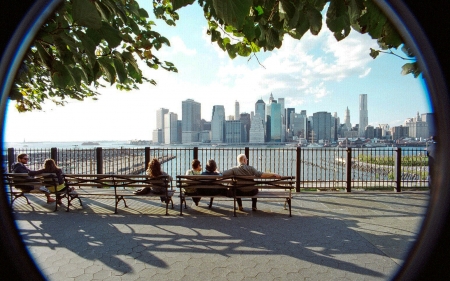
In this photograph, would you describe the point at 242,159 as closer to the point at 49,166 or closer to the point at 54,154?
the point at 49,166

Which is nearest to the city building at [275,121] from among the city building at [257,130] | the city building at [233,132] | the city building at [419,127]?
the city building at [257,130]

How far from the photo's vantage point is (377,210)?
19.0 ft

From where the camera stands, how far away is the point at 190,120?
19188 mm

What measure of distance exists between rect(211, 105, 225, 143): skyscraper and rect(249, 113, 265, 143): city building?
2939 mm

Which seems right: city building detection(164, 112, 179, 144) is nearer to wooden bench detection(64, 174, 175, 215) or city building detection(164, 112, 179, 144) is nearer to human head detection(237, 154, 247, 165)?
wooden bench detection(64, 174, 175, 215)

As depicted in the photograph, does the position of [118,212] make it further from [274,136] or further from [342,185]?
[274,136]

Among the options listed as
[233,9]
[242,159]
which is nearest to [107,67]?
[233,9]

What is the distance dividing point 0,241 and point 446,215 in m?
1.61

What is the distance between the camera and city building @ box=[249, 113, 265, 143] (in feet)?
52.0

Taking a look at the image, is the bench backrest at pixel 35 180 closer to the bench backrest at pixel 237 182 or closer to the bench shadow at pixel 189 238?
the bench shadow at pixel 189 238

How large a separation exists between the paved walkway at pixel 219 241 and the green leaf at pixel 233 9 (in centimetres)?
215

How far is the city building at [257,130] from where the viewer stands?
624 inches

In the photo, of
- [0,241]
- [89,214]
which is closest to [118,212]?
[89,214]

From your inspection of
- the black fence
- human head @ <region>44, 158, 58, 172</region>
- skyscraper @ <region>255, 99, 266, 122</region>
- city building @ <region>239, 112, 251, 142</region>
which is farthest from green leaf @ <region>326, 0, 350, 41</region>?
city building @ <region>239, 112, 251, 142</region>
